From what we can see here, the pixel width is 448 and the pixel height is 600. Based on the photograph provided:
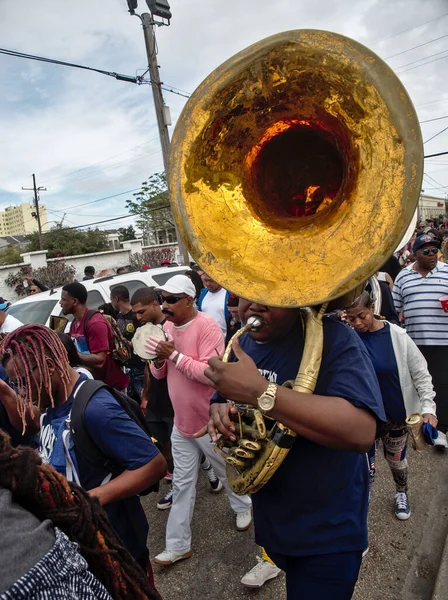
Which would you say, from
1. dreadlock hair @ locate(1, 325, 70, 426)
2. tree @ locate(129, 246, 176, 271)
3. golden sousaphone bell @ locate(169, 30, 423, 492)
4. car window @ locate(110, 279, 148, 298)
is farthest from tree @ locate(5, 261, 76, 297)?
golden sousaphone bell @ locate(169, 30, 423, 492)

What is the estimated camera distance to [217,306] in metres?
4.61

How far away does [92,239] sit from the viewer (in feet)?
119

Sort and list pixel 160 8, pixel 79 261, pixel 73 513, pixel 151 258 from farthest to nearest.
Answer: pixel 151 258
pixel 79 261
pixel 160 8
pixel 73 513

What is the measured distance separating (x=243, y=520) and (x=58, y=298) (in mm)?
4272

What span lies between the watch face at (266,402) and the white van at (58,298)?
4.78 meters

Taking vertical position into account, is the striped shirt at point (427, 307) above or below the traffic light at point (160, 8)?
below

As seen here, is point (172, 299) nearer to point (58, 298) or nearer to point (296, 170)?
point (296, 170)

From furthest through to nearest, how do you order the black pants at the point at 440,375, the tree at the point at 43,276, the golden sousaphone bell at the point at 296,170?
1. the tree at the point at 43,276
2. the black pants at the point at 440,375
3. the golden sousaphone bell at the point at 296,170

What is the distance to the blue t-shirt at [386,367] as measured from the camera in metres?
2.73

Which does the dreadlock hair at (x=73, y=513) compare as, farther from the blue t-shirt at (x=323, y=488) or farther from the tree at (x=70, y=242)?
the tree at (x=70, y=242)

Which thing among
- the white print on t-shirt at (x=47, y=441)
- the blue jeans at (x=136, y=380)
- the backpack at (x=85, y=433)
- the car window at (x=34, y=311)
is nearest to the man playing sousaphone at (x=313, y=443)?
the backpack at (x=85, y=433)

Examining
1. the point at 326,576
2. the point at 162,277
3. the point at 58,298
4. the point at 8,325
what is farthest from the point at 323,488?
the point at 162,277

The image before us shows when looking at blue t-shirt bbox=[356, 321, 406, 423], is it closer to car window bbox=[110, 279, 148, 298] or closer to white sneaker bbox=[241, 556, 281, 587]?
white sneaker bbox=[241, 556, 281, 587]

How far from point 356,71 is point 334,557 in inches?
64.3
